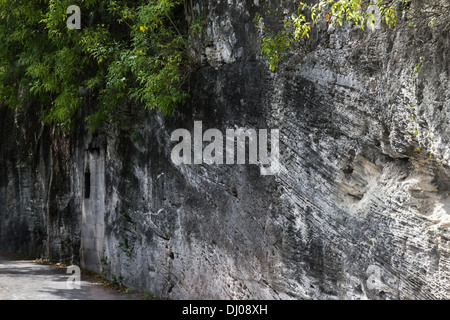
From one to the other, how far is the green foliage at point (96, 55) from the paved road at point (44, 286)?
9.37 feet

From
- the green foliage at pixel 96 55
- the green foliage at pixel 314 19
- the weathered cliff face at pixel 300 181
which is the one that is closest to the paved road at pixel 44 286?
the weathered cliff face at pixel 300 181

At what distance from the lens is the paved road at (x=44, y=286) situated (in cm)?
834

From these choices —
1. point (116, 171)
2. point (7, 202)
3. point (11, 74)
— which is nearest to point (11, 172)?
point (7, 202)

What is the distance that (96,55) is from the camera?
9.01 meters

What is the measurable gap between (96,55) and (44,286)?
403cm

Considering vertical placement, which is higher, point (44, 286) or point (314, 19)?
Answer: point (314, 19)

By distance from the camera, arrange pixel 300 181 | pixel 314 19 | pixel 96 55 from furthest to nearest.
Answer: pixel 96 55, pixel 300 181, pixel 314 19

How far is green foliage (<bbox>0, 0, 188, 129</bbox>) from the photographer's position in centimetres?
757

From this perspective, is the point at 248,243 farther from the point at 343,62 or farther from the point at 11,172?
the point at 11,172

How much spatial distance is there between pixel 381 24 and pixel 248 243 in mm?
3023

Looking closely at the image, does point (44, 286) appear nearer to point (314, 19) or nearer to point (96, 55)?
point (96, 55)

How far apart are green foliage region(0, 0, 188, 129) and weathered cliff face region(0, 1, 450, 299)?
1.62ft

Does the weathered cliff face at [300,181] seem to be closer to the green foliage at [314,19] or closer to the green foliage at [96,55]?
the green foliage at [314,19]

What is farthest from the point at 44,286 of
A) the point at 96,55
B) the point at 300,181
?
the point at 300,181
